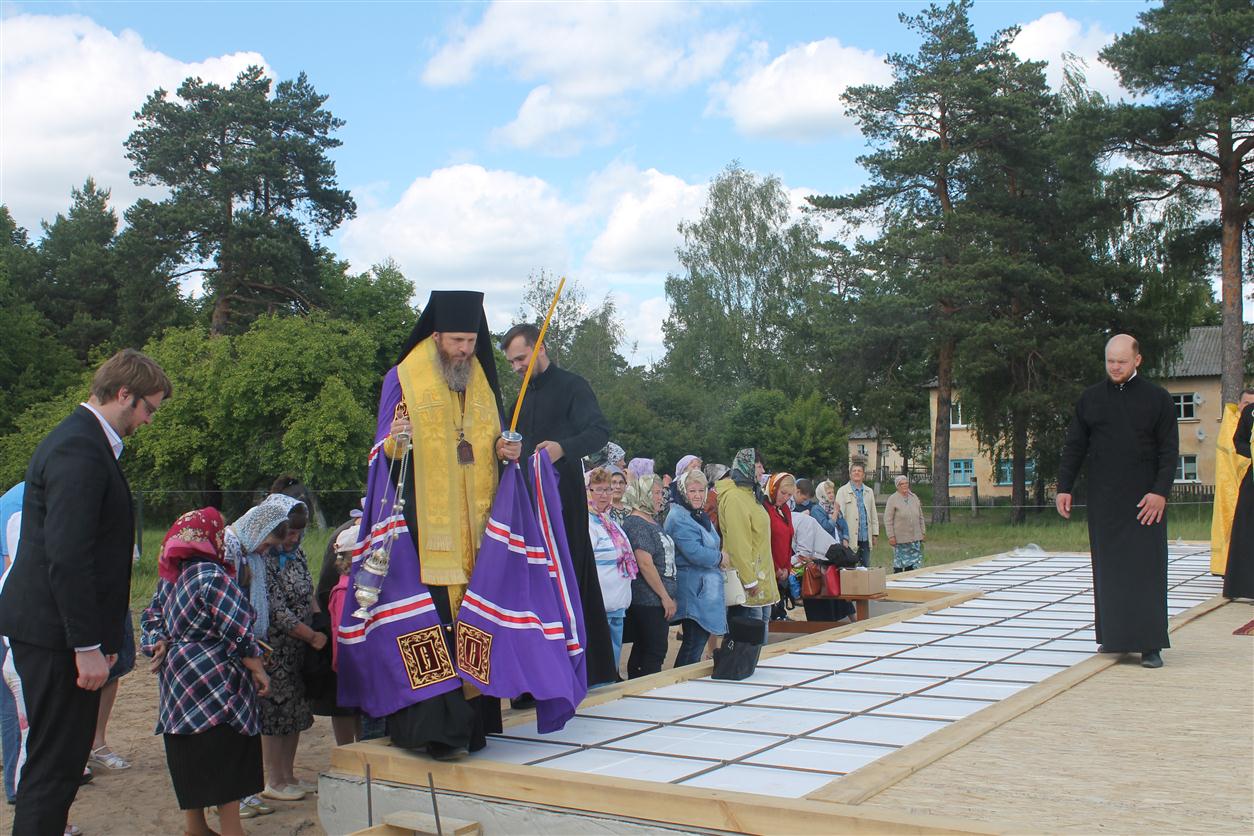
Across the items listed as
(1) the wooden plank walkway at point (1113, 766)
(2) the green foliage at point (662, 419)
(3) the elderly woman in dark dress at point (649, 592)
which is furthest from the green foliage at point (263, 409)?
(1) the wooden plank walkway at point (1113, 766)

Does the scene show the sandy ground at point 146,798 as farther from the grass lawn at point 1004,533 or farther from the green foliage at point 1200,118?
the green foliage at point 1200,118

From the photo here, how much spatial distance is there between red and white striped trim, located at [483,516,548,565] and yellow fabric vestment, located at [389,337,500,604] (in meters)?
0.12

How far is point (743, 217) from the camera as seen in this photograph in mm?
45062

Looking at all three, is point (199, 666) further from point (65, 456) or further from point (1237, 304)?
point (1237, 304)

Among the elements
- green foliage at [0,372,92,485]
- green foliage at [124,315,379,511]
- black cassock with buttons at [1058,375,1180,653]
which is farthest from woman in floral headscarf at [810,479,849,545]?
green foliage at [0,372,92,485]

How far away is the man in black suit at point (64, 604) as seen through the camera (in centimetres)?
359

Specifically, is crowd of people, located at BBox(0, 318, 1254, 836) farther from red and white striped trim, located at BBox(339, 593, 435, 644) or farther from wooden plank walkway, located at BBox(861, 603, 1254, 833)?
wooden plank walkway, located at BBox(861, 603, 1254, 833)

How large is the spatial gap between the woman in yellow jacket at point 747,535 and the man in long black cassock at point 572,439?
2.16m

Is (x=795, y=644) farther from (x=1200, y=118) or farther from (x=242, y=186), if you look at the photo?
(x=242, y=186)

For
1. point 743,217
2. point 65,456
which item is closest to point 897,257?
point 743,217

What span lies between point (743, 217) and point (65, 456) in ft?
140

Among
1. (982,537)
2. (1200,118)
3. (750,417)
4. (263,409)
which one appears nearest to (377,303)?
(263,409)

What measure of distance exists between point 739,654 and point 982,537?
70.2ft

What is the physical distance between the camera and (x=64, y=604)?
140 inches
